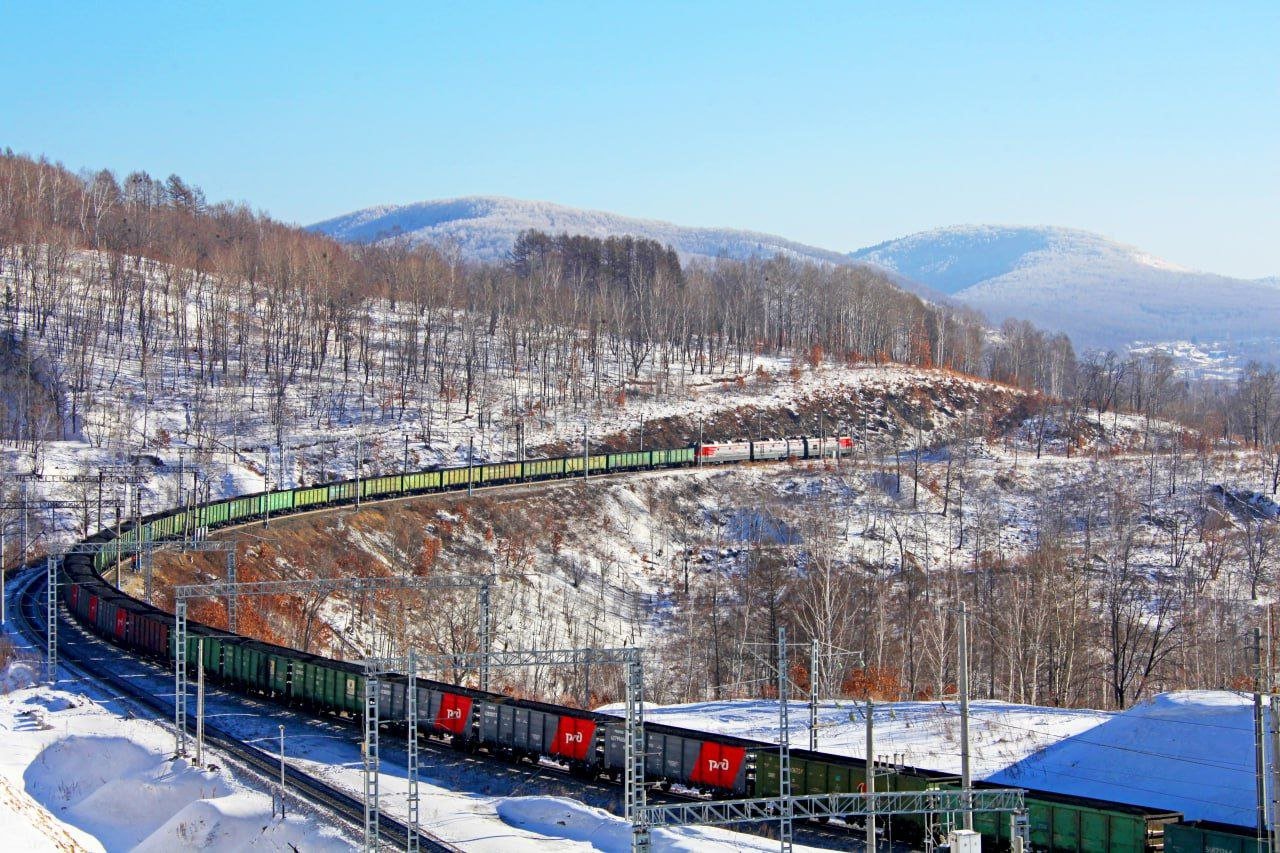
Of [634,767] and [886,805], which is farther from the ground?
[634,767]

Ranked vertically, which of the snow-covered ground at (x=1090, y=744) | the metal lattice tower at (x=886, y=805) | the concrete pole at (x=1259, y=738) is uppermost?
the concrete pole at (x=1259, y=738)

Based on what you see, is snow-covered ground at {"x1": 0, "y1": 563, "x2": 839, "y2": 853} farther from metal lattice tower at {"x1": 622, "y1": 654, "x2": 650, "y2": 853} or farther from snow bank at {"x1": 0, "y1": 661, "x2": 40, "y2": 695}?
metal lattice tower at {"x1": 622, "y1": 654, "x2": 650, "y2": 853}

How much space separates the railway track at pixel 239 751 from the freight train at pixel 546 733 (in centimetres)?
244

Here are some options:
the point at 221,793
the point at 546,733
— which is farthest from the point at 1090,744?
the point at 221,793

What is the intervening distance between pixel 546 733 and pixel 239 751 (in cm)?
1038

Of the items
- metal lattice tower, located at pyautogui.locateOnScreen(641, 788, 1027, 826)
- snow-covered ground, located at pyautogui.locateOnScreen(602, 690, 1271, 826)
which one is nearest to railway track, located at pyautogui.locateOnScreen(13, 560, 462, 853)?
metal lattice tower, located at pyautogui.locateOnScreen(641, 788, 1027, 826)

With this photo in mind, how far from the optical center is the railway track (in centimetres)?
3375

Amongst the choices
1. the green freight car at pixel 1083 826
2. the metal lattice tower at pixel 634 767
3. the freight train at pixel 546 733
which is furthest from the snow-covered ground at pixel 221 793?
the green freight car at pixel 1083 826

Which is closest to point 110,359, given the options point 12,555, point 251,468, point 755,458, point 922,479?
point 251,468

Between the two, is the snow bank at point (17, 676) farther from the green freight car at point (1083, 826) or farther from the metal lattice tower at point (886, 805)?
the green freight car at point (1083, 826)

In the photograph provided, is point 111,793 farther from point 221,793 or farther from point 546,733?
point 546,733

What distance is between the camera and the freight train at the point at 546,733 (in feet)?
105

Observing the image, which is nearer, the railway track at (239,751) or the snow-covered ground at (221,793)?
the snow-covered ground at (221,793)

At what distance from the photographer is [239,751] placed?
41.7m
